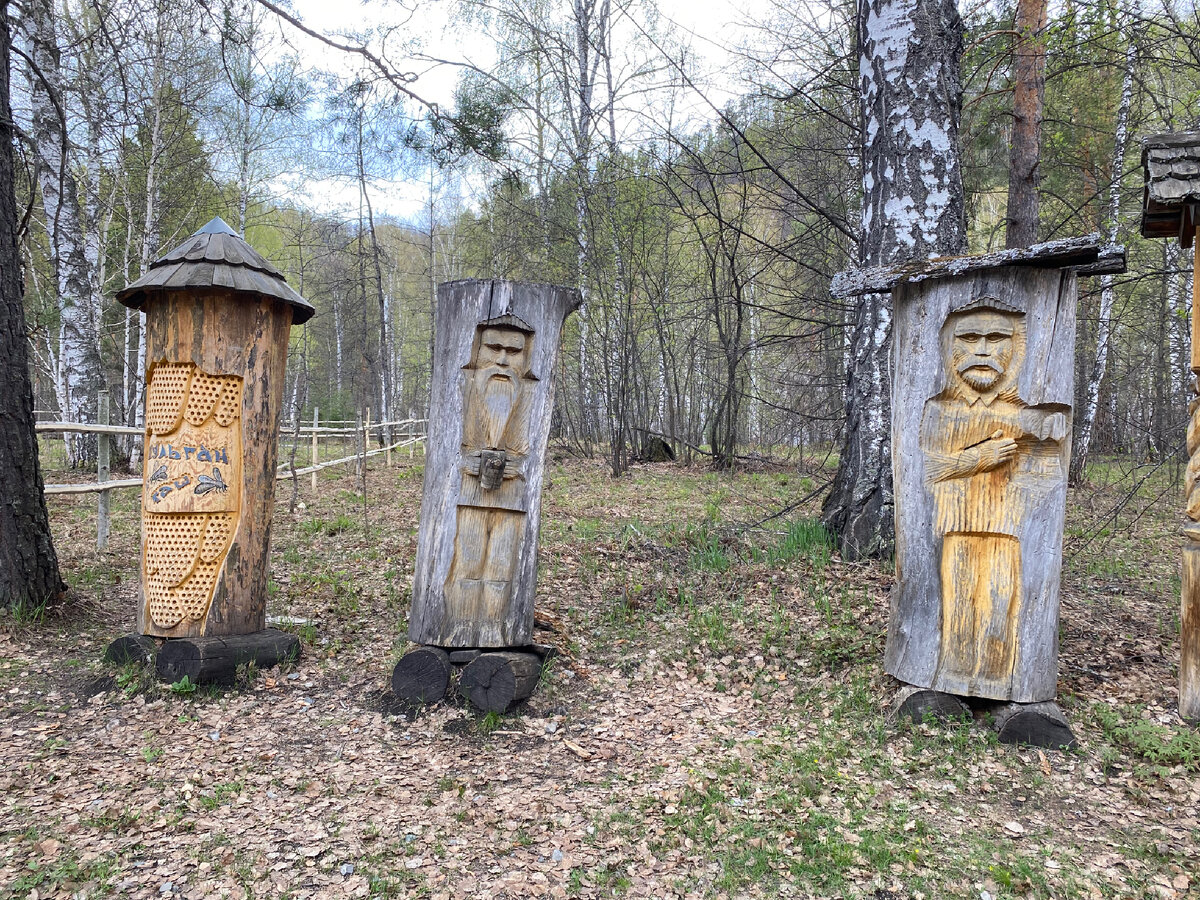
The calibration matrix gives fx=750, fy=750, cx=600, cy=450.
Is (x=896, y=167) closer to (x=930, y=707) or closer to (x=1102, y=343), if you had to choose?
(x=930, y=707)

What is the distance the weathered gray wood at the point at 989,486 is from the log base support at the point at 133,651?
4.13 meters

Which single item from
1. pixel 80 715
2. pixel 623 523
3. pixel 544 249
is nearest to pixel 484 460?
pixel 80 715

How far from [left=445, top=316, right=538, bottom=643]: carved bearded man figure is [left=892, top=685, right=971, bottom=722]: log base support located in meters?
2.13

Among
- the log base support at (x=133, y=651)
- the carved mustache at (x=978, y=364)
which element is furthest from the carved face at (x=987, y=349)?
the log base support at (x=133, y=651)

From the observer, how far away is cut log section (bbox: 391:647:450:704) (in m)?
4.05

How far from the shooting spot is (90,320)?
1097cm

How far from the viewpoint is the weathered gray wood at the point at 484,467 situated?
415 cm

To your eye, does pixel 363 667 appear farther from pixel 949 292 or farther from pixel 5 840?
pixel 949 292

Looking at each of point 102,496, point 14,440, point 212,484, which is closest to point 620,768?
point 212,484

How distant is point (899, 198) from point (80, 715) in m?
6.13

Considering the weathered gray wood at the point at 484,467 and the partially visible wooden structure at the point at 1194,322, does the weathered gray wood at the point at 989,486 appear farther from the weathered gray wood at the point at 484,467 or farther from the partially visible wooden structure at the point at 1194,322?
the weathered gray wood at the point at 484,467

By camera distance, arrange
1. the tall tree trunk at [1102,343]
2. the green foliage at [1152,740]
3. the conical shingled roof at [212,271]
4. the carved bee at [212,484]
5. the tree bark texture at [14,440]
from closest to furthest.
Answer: the green foliage at [1152,740] < the conical shingled roof at [212,271] < the carved bee at [212,484] < the tree bark texture at [14,440] < the tall tree trunk at [1102,343]

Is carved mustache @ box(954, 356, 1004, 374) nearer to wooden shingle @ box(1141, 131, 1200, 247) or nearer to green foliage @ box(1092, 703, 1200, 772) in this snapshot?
wooden shingle @ box(1141, 131, 1200, 247)

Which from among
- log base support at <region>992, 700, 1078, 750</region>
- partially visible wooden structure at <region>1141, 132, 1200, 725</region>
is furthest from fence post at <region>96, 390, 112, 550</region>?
partially visible wooden structure at <region>1141, 132, 1200, 725</region>
